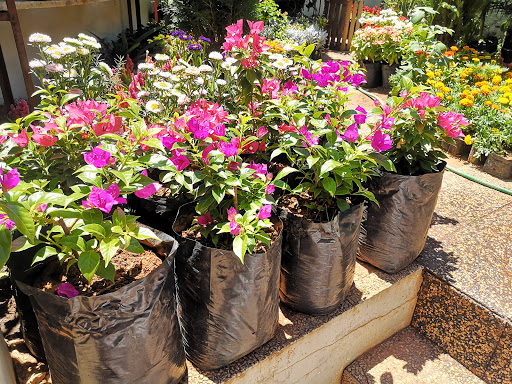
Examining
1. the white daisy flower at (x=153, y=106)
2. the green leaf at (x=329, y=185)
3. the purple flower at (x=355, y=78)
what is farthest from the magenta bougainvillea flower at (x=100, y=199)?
the purple flower at (x=355, y=78)

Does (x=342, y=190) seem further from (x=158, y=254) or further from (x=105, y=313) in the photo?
(x=105, y=313)

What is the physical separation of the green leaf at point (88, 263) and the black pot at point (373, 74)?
5.16 m

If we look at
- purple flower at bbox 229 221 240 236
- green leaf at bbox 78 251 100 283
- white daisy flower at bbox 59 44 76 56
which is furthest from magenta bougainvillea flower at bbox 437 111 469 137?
white daisy flower at bbox 59 44 76 56

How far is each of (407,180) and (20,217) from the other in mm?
1558

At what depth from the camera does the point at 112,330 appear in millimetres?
1178

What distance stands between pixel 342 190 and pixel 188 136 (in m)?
0.65

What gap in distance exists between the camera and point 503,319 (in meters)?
1.94

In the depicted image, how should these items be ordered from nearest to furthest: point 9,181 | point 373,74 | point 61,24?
point 9,181, point 61,24, point 373,74

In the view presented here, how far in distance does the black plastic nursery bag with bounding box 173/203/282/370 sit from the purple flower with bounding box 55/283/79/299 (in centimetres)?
38

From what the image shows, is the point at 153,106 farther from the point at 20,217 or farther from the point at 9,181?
the point at 20,217

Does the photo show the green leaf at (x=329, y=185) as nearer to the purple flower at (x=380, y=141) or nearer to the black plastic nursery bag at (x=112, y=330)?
the purple flower at (x=380, y=141)

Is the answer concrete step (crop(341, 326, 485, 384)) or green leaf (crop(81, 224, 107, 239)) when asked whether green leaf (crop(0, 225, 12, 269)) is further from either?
concrete step (crop(341, 326, 485, 384))

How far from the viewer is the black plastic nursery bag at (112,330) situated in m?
1.13

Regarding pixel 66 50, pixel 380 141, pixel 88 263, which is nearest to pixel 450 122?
pixel 380 141
